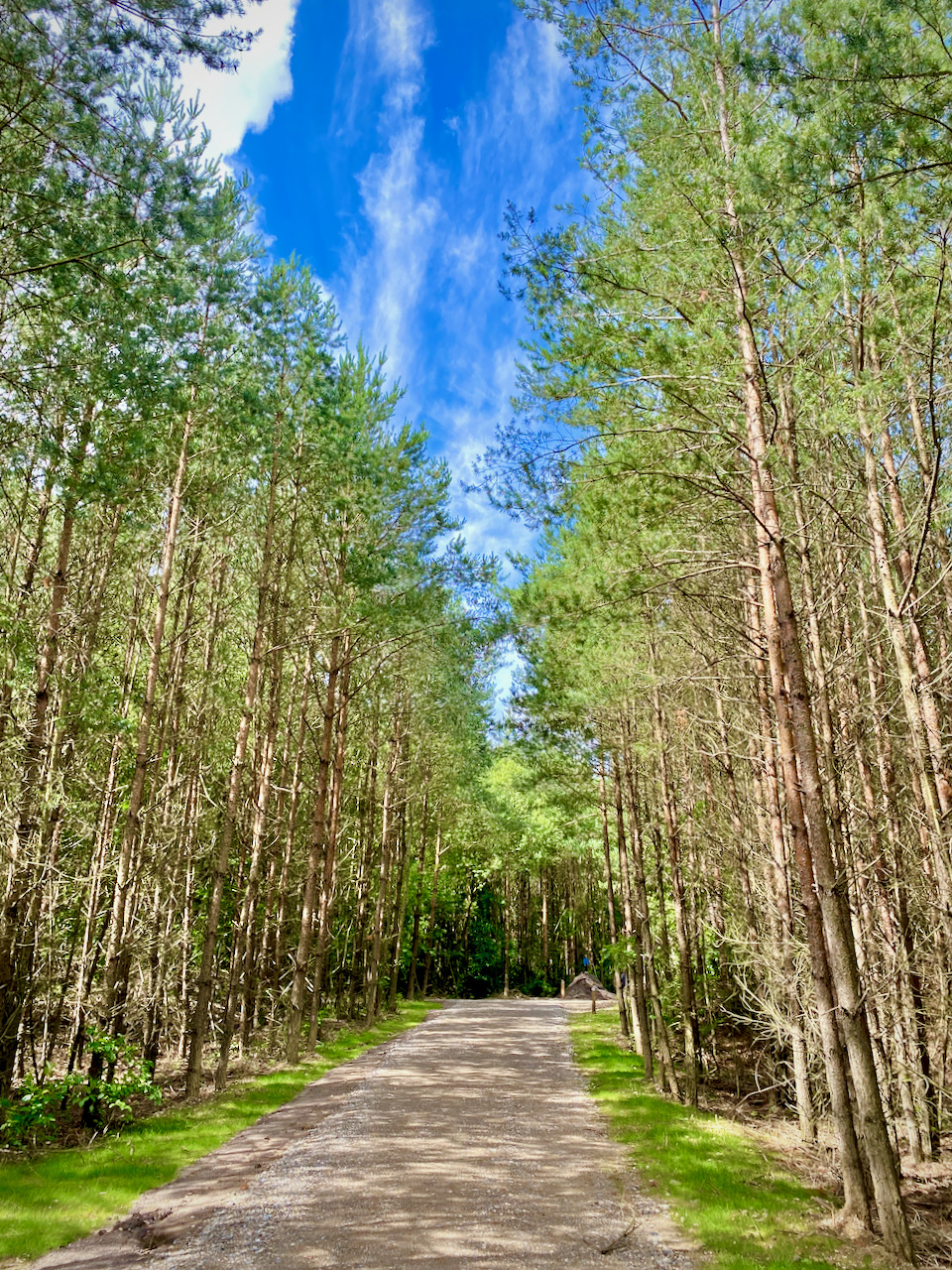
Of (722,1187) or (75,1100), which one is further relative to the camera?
(75,1100)

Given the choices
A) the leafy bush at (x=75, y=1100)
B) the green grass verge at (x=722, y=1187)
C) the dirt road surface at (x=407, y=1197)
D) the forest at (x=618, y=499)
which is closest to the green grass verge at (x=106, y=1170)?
the dirt road surface at (x=407, y=1197)

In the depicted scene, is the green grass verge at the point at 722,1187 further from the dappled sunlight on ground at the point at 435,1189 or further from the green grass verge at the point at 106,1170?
the green grass verge at the point at 106,1170

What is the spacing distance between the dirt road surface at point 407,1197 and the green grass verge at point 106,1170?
0.73 feet

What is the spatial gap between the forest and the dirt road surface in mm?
1773

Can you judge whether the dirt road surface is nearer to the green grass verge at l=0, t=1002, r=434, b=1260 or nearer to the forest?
the green grass verge at l=0, t=1002, r=434, b=1260

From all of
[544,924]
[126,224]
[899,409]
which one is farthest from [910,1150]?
[544,924]

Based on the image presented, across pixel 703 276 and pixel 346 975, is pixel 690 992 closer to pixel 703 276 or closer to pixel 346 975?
pixel 703 276

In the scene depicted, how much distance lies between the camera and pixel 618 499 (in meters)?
7.73

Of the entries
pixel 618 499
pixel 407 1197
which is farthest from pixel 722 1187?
pixel 618 499

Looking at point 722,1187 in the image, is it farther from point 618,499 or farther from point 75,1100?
point 75,1100

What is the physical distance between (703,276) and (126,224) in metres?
4.47

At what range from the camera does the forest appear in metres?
5.25

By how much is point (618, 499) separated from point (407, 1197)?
21.2 ft

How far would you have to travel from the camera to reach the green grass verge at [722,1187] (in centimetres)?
511
